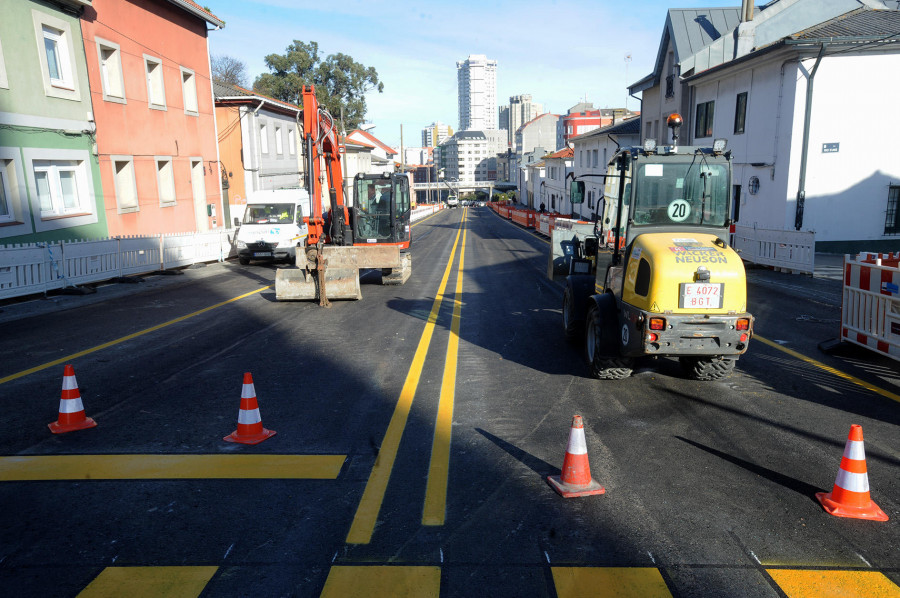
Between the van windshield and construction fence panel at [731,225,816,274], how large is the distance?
1456cm

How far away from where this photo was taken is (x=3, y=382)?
7.84 metres

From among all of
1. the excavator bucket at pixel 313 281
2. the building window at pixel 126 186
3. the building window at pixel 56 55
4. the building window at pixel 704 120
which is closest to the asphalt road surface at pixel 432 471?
the excavator bucket at pixel 313 281

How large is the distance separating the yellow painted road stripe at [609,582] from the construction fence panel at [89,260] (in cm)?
1555

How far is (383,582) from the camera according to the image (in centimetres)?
377

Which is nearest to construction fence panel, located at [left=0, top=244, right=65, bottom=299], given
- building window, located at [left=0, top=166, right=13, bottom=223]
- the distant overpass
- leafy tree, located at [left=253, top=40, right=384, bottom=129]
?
building window, located at [left=0, top=166, right=13, bottom=223]

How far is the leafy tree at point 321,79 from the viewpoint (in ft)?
197

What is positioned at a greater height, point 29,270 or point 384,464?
point 29,270

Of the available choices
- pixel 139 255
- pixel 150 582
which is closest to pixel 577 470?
pixel 150 582

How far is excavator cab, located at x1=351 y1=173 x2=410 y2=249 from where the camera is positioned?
61.5ft

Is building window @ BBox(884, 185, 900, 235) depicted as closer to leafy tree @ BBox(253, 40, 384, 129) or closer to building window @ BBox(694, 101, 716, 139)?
building window @ BBox(694, 101, 716, 139)

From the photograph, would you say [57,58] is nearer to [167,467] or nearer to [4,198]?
[4,198]

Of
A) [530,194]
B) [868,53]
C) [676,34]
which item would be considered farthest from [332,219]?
[530,194]

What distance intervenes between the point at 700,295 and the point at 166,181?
2169 cm

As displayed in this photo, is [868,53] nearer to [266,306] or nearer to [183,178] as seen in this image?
[266,306]
